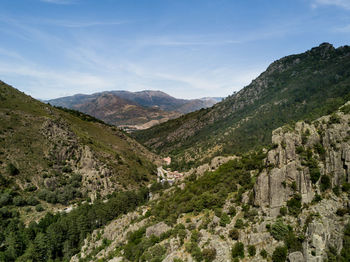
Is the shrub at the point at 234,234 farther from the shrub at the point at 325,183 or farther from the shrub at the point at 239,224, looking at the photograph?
the shrub at the point at 325,183

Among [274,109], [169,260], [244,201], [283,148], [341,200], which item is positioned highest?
[274,109]

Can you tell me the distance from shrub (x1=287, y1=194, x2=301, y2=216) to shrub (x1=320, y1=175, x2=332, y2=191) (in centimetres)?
397

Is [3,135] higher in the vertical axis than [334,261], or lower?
higher

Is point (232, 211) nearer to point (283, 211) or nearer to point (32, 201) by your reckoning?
point (283, 211)

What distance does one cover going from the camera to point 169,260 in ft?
123

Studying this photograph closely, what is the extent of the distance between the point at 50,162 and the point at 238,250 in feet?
319

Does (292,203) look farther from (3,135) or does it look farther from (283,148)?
(3,135)

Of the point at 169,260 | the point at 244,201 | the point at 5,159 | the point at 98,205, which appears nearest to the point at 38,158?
the point at 5,159

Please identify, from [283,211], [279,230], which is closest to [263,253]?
[279,230]

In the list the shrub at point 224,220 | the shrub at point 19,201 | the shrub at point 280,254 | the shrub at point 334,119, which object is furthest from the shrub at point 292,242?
the shrub at point 19,201

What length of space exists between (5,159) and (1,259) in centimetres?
4898

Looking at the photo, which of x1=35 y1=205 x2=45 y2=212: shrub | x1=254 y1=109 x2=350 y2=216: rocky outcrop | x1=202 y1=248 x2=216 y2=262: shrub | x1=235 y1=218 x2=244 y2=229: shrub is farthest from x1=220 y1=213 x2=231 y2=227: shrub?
x1=35 y1=205 x2=45 y2=212: shrub

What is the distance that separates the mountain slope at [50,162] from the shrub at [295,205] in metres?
85.5

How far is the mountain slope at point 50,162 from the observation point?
88.4 m
